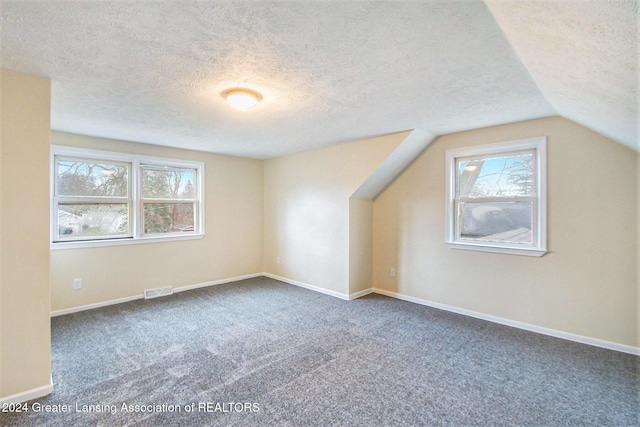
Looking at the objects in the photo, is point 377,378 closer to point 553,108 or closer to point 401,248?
point 401,248

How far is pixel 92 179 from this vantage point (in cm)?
399

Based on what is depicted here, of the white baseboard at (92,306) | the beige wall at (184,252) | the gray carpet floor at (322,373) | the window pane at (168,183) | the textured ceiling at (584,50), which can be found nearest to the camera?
the textured ceiling at (584,50)

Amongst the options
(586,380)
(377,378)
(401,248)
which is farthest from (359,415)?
(401,248)

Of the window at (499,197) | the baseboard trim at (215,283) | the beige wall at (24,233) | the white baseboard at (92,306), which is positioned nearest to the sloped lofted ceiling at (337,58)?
the beige wall at (24,233)

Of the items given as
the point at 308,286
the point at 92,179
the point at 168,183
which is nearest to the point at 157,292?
the point at 168,183

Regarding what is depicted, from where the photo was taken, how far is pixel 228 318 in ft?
11.7

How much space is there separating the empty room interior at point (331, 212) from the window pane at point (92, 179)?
0.03m

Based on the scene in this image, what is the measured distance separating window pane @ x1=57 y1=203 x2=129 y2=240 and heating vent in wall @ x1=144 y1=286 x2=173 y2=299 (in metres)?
0.92

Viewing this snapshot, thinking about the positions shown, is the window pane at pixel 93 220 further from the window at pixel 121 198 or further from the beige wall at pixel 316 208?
the beige wall at pixel 316 208

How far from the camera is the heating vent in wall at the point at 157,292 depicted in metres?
4.32

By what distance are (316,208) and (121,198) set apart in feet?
9.50

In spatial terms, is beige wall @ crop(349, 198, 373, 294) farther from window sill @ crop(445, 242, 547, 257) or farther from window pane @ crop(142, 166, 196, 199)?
window pane @ crop(142, 166, 196, 199)

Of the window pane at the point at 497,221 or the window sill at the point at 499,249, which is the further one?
the window pane at the point at 497,221

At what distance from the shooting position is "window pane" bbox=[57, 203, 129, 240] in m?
3.81
